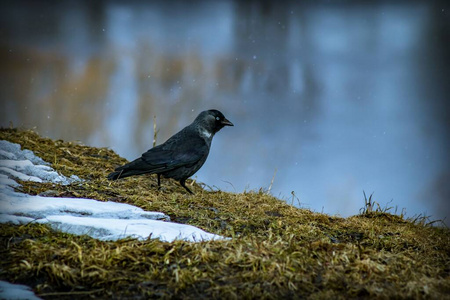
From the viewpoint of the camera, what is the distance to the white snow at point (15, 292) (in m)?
2.84

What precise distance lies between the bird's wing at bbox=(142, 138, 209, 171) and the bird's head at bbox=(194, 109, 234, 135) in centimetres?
57

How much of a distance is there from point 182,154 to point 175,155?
12 centimetres

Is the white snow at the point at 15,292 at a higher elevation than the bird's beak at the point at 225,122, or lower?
lower

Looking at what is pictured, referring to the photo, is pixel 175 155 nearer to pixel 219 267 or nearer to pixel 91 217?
pixel 91 217

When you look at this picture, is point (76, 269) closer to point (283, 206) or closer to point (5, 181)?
point (5, 181)

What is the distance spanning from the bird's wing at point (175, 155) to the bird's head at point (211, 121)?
568mm

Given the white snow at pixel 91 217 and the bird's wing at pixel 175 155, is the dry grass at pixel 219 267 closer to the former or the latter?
the white snow at pixel 91 217

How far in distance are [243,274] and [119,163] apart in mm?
5591

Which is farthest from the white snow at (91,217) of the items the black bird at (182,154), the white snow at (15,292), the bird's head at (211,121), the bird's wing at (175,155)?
the bird's head at (211,121)

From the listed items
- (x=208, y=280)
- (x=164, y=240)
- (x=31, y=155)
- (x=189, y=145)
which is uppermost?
(x=189, y=145)

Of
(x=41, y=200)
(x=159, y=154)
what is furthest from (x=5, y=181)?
(x=159, y=154)

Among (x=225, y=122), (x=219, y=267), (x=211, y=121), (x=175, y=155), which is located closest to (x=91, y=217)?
(x=219, y=267)

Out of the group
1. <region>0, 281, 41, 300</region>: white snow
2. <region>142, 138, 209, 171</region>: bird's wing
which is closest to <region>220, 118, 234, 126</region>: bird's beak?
<region>142, 138, 209, 171</region>: bird's wing

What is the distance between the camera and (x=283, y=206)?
6.54 m
